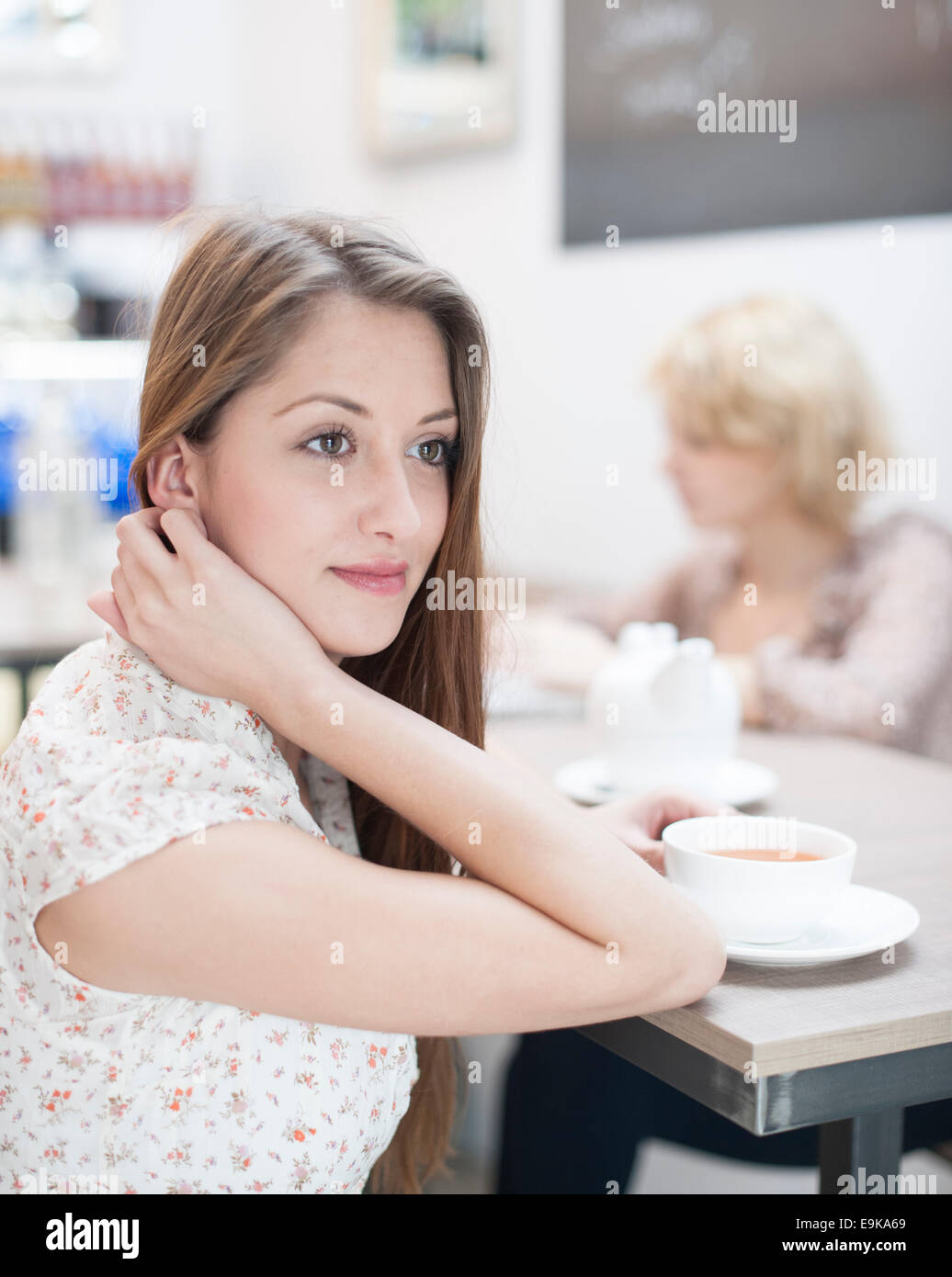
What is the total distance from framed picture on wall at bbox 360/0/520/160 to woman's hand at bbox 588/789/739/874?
226cm

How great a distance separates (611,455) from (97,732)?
2.12 meters

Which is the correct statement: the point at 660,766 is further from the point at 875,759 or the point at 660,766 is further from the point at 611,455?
the point at 611,455

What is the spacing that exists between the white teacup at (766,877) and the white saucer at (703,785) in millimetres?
239

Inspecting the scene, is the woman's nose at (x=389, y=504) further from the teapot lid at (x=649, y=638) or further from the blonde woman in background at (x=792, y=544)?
the blonde woman in background at (x=792, y=544)

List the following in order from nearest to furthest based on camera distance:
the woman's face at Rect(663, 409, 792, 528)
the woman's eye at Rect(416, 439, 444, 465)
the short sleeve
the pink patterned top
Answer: the short sleeve → the woman's eye at Rect(416, 439, 444, 465) → the pink patterned top → the woman's face at Rect(663, 409, 792, 528)

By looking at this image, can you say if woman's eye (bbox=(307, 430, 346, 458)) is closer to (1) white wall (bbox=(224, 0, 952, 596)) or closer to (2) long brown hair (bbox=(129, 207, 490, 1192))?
(2) long brown hair (bbox=(129, 207, 490, 1192))

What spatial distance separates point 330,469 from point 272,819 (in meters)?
0.24

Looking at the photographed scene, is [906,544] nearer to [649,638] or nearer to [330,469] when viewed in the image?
[649,638]

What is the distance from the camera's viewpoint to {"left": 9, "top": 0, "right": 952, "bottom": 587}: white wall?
2.15 meters

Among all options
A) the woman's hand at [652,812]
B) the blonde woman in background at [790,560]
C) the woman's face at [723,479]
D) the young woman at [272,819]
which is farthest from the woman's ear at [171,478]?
the woman's face at [723,479]

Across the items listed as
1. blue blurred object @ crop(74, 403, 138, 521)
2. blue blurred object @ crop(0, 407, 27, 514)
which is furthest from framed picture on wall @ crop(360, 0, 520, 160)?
blue blurred object @ crop(0, 407, 27, 514)

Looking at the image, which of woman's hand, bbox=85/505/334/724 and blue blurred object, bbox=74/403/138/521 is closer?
woman's hand, bbox=85/505/334/724

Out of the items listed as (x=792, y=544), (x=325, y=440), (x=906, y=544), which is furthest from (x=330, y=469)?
(x=792, y=544)

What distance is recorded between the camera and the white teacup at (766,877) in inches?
31.8
